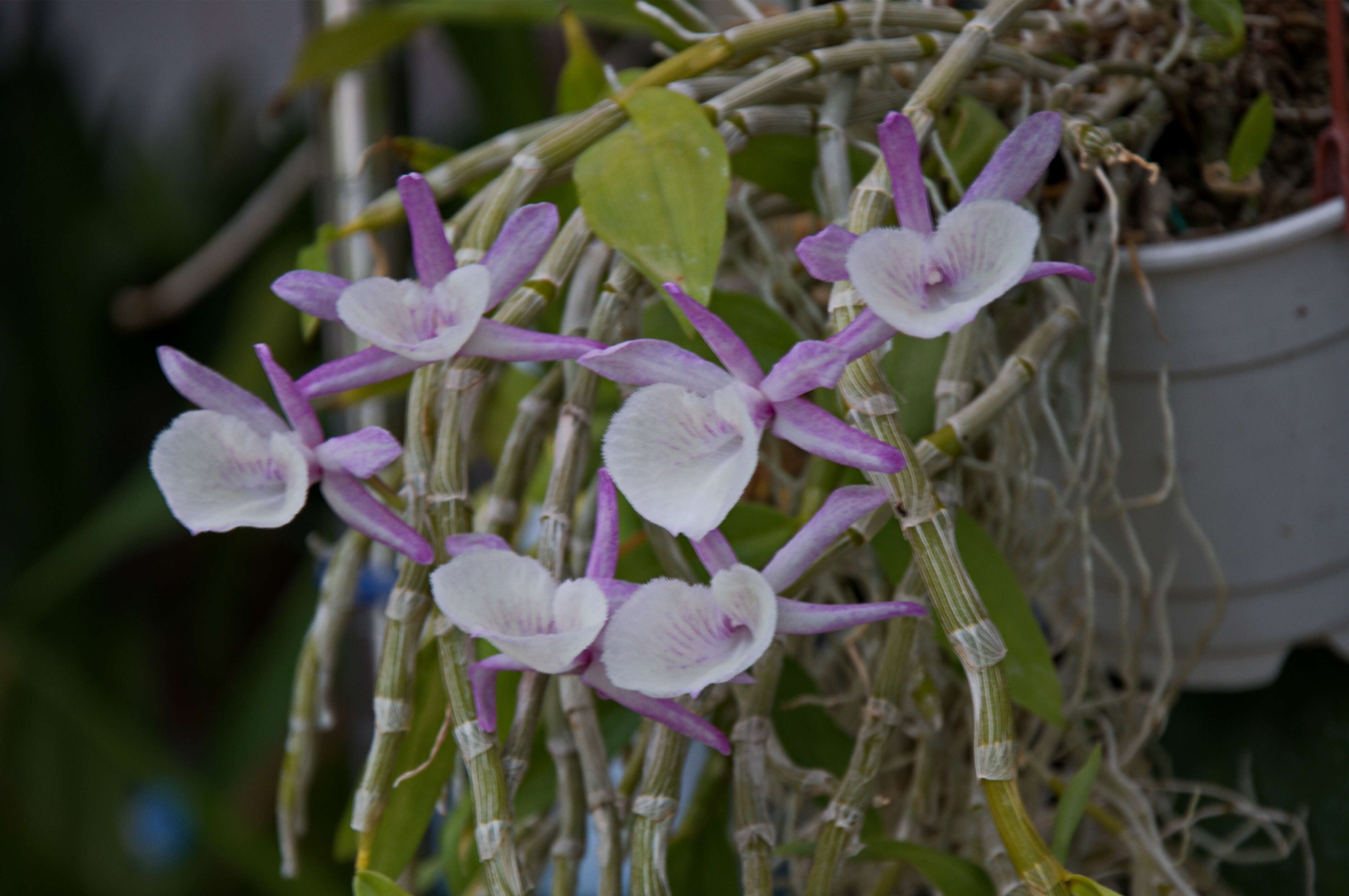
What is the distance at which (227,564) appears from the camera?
133 cm

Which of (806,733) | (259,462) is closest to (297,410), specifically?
(259,462)

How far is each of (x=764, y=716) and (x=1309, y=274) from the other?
30 cm

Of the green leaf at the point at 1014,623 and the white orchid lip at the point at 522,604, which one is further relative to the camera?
the green leaf at the point at 1014,623

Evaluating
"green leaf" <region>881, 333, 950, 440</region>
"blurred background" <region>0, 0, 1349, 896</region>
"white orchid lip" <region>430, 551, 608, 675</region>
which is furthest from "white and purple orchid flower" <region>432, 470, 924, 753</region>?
"blurred background" <region>0, 0, 1349, 896</region>

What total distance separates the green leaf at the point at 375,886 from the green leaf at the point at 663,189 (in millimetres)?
172

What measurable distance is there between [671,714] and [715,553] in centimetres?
5

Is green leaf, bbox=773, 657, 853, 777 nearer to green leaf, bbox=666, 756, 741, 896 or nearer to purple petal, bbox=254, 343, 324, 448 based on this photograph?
green leaf, bbox=666, 756, 741, 896

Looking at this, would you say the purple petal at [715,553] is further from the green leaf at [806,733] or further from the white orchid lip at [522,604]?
the green leaf at [806,733]

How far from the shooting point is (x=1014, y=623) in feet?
1.19

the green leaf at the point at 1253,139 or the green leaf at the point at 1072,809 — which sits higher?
the green leaf at the point at 1253,139

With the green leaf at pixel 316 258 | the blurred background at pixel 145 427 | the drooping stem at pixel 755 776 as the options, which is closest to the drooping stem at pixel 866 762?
the drooping stem at pixel 755 776

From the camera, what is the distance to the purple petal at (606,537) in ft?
0.91

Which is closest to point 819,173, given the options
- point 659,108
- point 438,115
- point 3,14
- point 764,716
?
point 659,108

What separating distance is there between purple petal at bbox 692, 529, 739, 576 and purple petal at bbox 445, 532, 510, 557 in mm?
51
